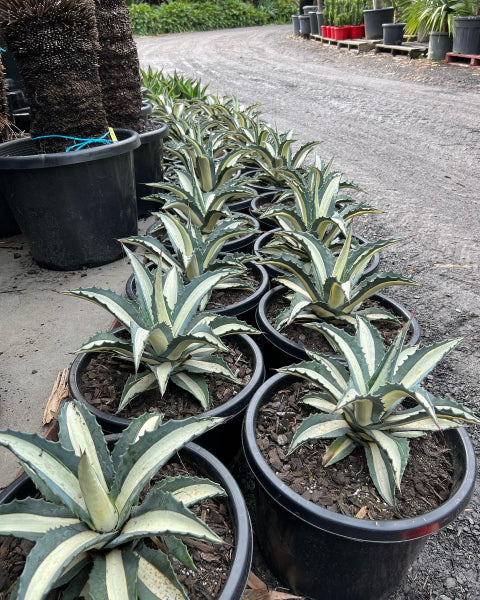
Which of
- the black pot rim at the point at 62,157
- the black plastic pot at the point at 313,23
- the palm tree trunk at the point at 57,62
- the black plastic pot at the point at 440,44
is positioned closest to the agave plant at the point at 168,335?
the black pot rim at the point at 62,157

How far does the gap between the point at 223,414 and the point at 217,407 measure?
3 centimetres

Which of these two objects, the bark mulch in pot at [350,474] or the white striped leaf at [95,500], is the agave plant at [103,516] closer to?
the white striped leaf at [95,500]

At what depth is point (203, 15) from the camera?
21203 mm

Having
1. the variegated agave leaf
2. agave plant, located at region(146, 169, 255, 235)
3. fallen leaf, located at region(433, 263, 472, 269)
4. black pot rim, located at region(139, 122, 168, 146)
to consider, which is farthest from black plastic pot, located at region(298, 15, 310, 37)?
the variegated agave leaf

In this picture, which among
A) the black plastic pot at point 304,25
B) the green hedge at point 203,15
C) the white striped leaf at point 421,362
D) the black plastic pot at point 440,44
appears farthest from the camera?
the green hedge at point 203,15

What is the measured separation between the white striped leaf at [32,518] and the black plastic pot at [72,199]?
5.40 feet

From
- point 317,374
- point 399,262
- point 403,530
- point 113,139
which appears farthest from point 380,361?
point 113,139

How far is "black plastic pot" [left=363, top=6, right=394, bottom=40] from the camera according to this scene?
34.9ft

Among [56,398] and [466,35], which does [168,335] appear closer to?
[56,398]

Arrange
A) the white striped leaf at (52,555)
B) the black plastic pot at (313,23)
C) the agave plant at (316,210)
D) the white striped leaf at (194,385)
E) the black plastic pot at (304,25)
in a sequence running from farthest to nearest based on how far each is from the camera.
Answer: the black plastic pot at (304,25) → the black plastic pot at (313,23) → the agave plant at (316,210) → the white striped leaf at (194,385) → the white striped leaf at (52,555)

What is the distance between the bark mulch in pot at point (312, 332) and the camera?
1.64 meters

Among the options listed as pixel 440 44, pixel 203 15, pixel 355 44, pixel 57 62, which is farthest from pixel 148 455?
pixel 203 15

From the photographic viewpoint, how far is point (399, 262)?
2.70 meters

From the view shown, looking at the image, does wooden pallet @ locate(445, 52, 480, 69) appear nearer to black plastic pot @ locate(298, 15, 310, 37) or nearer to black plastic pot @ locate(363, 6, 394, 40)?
black plastic pot @ locate(363, 6, 394, 40)
